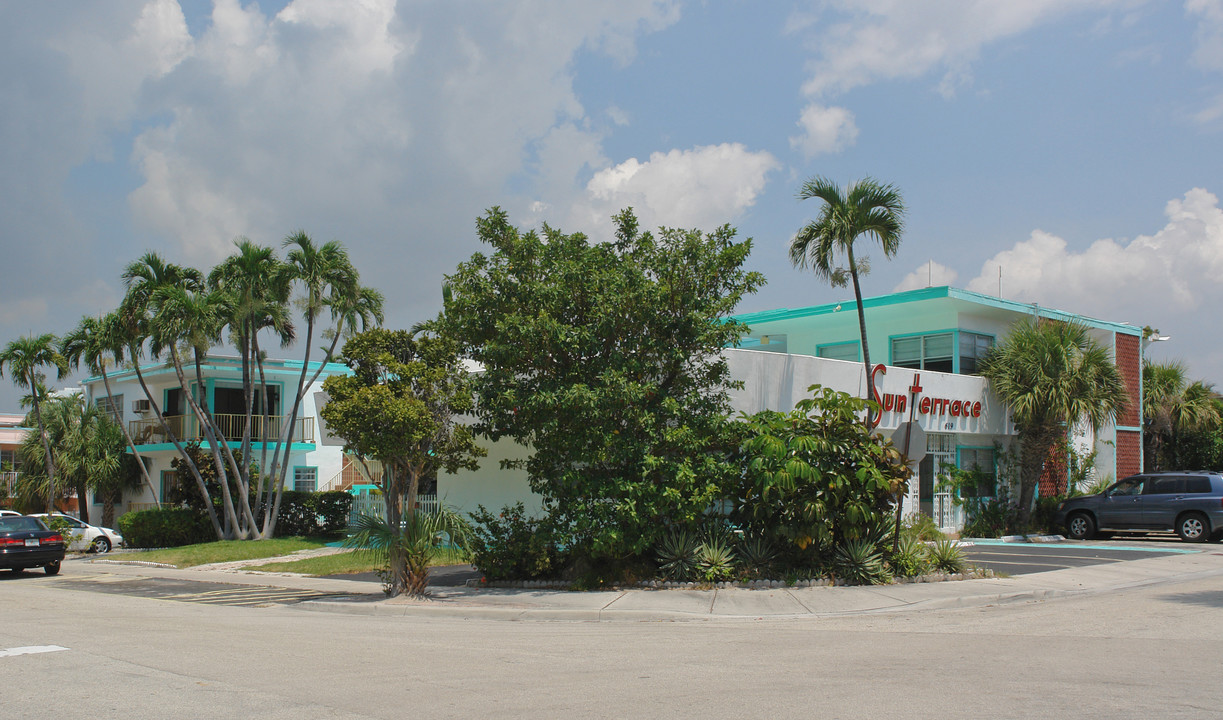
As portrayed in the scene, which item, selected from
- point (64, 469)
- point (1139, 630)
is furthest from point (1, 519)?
point (1139, 630)

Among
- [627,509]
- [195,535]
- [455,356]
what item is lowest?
[195,535]

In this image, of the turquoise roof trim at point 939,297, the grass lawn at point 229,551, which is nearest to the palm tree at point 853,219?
the turquoise roof trim at point 939,297

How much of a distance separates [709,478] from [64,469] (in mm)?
30196

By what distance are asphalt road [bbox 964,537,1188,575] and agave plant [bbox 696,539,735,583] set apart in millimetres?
4971

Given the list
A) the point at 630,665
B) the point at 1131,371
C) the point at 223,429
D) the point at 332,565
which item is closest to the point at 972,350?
the point at 1131,371

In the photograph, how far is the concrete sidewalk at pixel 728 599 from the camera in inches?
503

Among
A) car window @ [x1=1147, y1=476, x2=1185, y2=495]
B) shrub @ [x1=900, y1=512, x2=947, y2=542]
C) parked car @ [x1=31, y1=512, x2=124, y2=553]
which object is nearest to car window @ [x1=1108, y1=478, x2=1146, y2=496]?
car window @ [x1=1147, y1=476, x2=1185, y2=495]

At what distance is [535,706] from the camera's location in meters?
6.91

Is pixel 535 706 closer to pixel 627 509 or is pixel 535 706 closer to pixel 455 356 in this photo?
pixel 627 509

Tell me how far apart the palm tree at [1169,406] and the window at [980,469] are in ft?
30.2

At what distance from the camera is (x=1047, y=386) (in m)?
23.8

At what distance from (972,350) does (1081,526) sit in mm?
5282

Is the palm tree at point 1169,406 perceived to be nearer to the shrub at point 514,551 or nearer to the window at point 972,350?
the window at point 972,350

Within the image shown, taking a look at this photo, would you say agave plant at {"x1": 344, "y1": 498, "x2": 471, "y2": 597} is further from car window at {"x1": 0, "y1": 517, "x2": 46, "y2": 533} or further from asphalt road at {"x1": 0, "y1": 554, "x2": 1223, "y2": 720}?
car window at {"x1": 0, "y1": 517, "x2": 46, "y2": 533}
